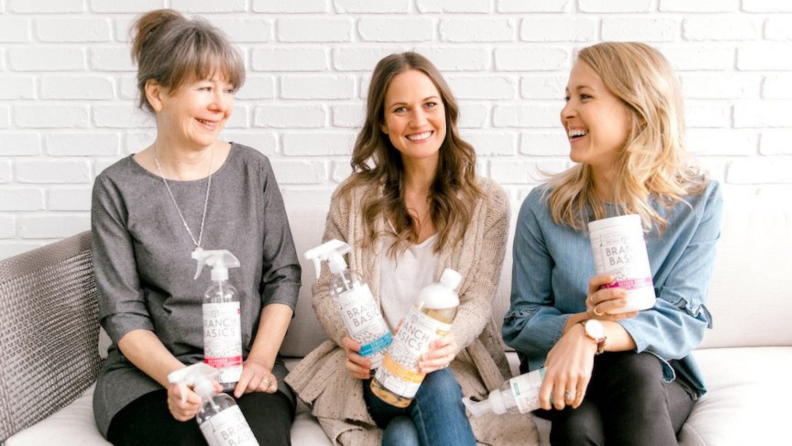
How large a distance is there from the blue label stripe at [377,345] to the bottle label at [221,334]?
0.25m

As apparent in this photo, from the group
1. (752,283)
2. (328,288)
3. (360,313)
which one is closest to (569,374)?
(360,313)

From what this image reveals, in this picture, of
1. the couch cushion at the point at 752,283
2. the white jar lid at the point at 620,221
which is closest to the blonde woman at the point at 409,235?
the white jar lid at the point at 620,221

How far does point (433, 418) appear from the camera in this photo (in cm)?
141

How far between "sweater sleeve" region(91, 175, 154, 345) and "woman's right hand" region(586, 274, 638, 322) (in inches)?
37.4

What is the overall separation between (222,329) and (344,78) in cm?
111

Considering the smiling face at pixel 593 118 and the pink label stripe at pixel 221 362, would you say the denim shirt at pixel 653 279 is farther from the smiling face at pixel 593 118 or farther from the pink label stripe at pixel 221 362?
the pink label stripe at pixel 221 362

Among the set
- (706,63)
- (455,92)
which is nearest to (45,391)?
(455,92)

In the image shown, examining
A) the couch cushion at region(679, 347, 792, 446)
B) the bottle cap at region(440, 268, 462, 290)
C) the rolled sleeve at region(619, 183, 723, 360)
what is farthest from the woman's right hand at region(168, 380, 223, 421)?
the couch cushion at region(679, 347, 792, 446)

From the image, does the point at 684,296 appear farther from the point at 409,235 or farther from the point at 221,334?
the point at 221,334

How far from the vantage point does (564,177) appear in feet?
5.47

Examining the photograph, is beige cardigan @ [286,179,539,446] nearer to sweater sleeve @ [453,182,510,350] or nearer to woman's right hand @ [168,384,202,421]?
sweater sleeve @ [453,182,510,350]

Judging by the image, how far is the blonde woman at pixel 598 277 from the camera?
4.41ft

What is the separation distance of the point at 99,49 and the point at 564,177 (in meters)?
1.49

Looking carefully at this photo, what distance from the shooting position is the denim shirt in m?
1.46
